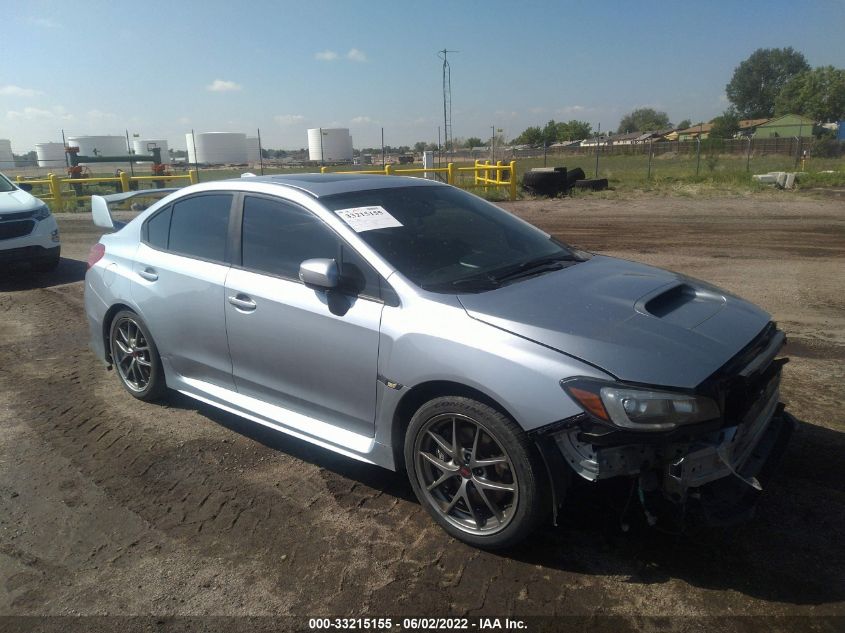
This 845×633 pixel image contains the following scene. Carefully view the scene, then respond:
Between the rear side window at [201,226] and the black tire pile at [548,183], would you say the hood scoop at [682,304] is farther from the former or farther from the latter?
the black tire pile at [548,183]

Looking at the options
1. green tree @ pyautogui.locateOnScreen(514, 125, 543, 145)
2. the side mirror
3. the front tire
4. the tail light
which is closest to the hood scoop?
the front tire

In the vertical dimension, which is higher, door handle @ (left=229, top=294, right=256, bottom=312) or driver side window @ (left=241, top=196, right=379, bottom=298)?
driver side window @ (left=241, top=196, right=379, bottom=298)

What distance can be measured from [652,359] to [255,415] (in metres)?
2.34

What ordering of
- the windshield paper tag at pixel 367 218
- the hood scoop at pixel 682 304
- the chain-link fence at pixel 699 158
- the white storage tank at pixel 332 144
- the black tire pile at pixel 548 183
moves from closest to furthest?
1. the hood scoop at pixel 682 304
2. the windshield paper tag at pixel 367 218
3. the black tire pile at pixel 548 183
4. the chain-link fence at pixel 699 158
5. the white storage tank at pixel 332 144

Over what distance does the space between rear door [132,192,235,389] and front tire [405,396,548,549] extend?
1.55m

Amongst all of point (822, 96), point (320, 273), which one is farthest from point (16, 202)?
point (822, 96)

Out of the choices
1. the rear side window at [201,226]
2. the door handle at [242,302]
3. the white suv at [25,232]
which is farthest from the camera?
the white suv at [25,232]

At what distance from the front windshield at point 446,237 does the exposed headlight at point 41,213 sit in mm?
7657

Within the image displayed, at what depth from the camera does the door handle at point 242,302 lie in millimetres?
3815

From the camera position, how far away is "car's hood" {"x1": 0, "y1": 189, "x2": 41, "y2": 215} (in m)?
9.23

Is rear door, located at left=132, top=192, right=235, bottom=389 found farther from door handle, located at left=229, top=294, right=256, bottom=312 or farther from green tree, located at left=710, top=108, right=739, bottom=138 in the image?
green tree, located at left=710, top=108, right=739, bottom=138

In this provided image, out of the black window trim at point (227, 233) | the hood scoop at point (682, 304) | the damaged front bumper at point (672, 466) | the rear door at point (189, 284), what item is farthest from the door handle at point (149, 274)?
the hood scoop at point (682, 304)

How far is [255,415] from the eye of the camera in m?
3.93

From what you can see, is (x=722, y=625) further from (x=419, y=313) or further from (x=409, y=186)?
(x=409, y=186)
